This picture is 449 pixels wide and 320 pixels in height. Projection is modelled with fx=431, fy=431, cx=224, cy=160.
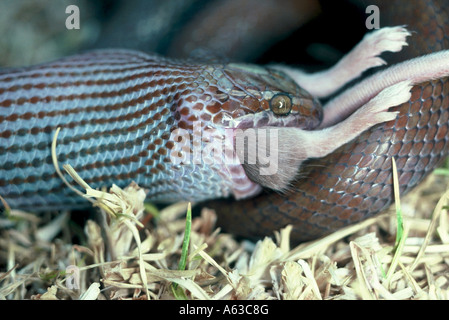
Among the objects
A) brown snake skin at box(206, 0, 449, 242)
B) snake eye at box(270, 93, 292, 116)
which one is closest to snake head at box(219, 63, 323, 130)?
snake eye at box(270, 93, 292, 116)

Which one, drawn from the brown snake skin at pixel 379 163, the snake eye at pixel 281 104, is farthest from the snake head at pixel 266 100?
the brown snake skin at pixel 379 163

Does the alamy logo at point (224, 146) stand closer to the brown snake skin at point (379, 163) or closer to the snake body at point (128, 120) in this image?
the snake body at point (128, 120)

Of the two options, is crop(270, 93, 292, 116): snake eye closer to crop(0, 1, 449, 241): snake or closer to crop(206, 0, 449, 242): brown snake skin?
crop(0, 1, 449, 241): snake

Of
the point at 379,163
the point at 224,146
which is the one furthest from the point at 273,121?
the point at 379,163
